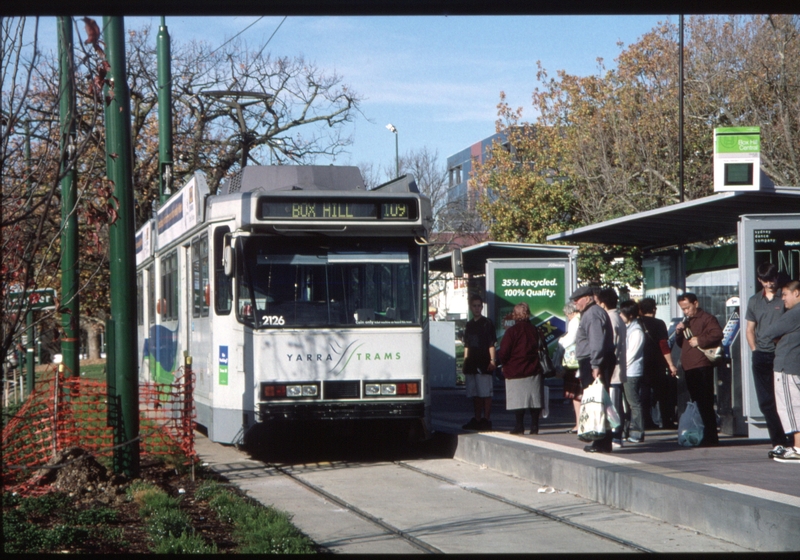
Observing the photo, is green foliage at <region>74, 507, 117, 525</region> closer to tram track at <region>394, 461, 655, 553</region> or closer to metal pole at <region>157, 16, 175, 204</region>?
tram track at <region>394, 461, 655, 553</region>

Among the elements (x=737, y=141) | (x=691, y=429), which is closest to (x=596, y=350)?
(x=691, y=429)

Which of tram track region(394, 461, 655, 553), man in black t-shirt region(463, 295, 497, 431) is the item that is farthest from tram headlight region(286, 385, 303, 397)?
man in black t-shirt region(463, 295, 497, 431)

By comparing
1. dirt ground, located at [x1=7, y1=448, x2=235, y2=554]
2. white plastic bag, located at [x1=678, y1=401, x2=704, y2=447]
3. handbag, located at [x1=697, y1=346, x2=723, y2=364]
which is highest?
handbag, located at [x1=697, y1=346, x2=723, y2=364]

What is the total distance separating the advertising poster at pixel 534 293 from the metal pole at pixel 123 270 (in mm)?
8793

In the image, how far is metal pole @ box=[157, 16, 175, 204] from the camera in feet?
55.6

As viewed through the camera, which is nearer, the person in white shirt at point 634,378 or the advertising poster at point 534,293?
the person in white shirt at point 634,378

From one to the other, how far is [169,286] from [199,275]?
2713 mm

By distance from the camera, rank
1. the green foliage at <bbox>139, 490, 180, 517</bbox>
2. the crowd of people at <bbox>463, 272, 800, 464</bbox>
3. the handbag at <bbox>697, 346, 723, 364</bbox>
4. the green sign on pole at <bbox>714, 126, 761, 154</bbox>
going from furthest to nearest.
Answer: the green sign on pole at <bbox>714, 126, 761, 154</bbox> < the handbag at <bbox>697, 346, 723, 364</bbox> < the crowd of people at <bbox>463, 272, 800, 464</bbox> < the green foliage at <bbox>139, 490, 180, 517</bbox>

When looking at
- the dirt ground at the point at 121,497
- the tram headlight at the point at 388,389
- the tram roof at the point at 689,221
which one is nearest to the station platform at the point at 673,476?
the tram headlight at the point at 388,389

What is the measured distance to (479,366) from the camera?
13008 mm

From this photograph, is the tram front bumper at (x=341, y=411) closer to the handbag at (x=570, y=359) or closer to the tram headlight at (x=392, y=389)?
the tram headlight at (x=392, y=389)

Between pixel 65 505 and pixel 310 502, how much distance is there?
2.06 meters

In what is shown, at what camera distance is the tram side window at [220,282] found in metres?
11.3

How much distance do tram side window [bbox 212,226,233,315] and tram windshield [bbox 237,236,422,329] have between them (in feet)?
0.66
